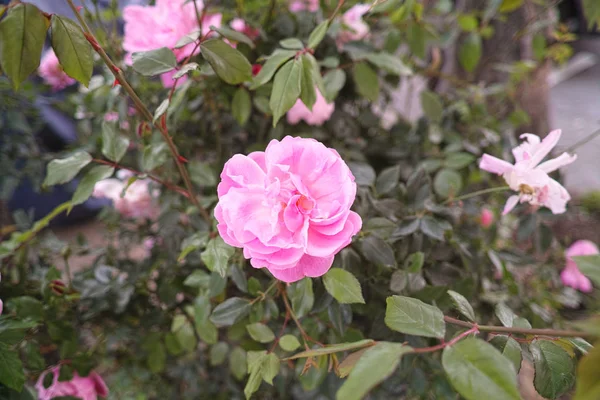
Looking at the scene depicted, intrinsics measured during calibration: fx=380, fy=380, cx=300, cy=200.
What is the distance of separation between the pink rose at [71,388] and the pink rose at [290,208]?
0.35 metres

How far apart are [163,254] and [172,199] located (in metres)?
0.09

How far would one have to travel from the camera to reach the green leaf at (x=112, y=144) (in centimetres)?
41

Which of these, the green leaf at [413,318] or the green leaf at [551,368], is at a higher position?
the green leaf at [413,318]

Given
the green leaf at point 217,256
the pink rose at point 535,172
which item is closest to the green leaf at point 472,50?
the pink rose at point 535,172

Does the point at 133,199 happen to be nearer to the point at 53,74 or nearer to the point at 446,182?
the point at 53,74

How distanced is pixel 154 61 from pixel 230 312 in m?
0.25

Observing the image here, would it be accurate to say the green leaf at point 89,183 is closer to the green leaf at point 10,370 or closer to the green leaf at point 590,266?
the green leaf at point 10,370

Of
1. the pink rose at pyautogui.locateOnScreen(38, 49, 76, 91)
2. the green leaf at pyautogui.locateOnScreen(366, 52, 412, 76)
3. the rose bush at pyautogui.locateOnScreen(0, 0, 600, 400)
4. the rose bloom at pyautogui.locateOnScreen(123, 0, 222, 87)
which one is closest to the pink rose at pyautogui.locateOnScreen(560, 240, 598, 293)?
the rose bush at pyautogui.locateOnScreen(0, 0, 600, 400)

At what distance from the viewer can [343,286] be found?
318mm

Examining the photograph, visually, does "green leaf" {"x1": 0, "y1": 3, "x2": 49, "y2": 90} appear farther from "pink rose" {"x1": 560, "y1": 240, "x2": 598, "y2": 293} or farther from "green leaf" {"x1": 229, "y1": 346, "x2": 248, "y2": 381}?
"pink rose" {"x1": 560, "y1": 240, "x2": 598, "y2": 293}

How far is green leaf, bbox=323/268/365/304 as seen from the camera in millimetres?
308

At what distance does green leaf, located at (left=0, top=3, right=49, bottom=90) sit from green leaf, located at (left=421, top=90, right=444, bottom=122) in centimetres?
52

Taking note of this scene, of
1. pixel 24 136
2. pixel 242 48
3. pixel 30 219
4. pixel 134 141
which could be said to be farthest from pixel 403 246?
pixel 24 136

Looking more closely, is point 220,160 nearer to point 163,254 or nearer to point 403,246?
point 163,254
